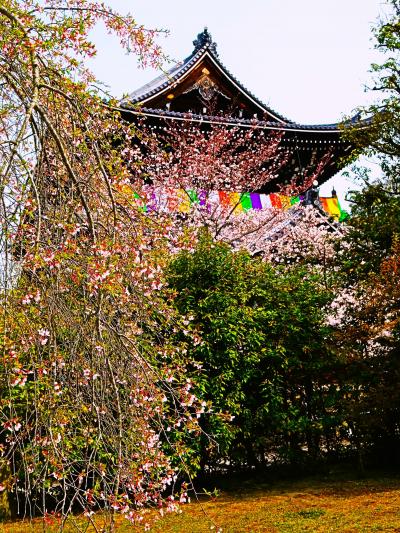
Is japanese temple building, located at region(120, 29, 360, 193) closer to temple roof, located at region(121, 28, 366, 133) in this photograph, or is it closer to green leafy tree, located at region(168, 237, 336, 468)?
temple roof, located at region(121, 28, 366, 133)

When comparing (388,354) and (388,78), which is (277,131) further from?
(388,354)

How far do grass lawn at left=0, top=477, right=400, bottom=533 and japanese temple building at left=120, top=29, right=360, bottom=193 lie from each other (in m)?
10.7

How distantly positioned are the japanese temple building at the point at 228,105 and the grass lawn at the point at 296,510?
1066 centimetres

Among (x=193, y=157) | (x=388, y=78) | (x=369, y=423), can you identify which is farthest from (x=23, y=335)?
(x=193, y=157)

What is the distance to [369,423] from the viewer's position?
23.7 feet

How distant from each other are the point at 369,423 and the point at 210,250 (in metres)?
2.84

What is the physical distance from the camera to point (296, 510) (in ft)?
19.9

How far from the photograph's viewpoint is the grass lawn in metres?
5.45

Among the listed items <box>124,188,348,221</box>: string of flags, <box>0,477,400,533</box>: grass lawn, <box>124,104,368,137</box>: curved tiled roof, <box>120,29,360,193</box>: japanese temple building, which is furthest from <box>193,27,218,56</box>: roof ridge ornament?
<box>0,477,400,533</box>: grass lawn

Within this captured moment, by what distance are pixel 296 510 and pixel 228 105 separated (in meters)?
13.8

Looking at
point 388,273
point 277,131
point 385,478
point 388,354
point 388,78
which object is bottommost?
point 385,478

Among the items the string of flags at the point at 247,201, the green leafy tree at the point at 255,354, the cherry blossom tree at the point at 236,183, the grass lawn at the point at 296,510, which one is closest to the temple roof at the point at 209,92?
the cherry blossom tree at the point at 236,183

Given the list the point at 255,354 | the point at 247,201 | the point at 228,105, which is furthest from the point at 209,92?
the point at 255,354

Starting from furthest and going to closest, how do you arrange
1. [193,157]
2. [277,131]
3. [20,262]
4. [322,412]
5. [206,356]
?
1. [277,131]
2. [193,157]
3. [322,412]
4. [206,356]
5. [20,262]
